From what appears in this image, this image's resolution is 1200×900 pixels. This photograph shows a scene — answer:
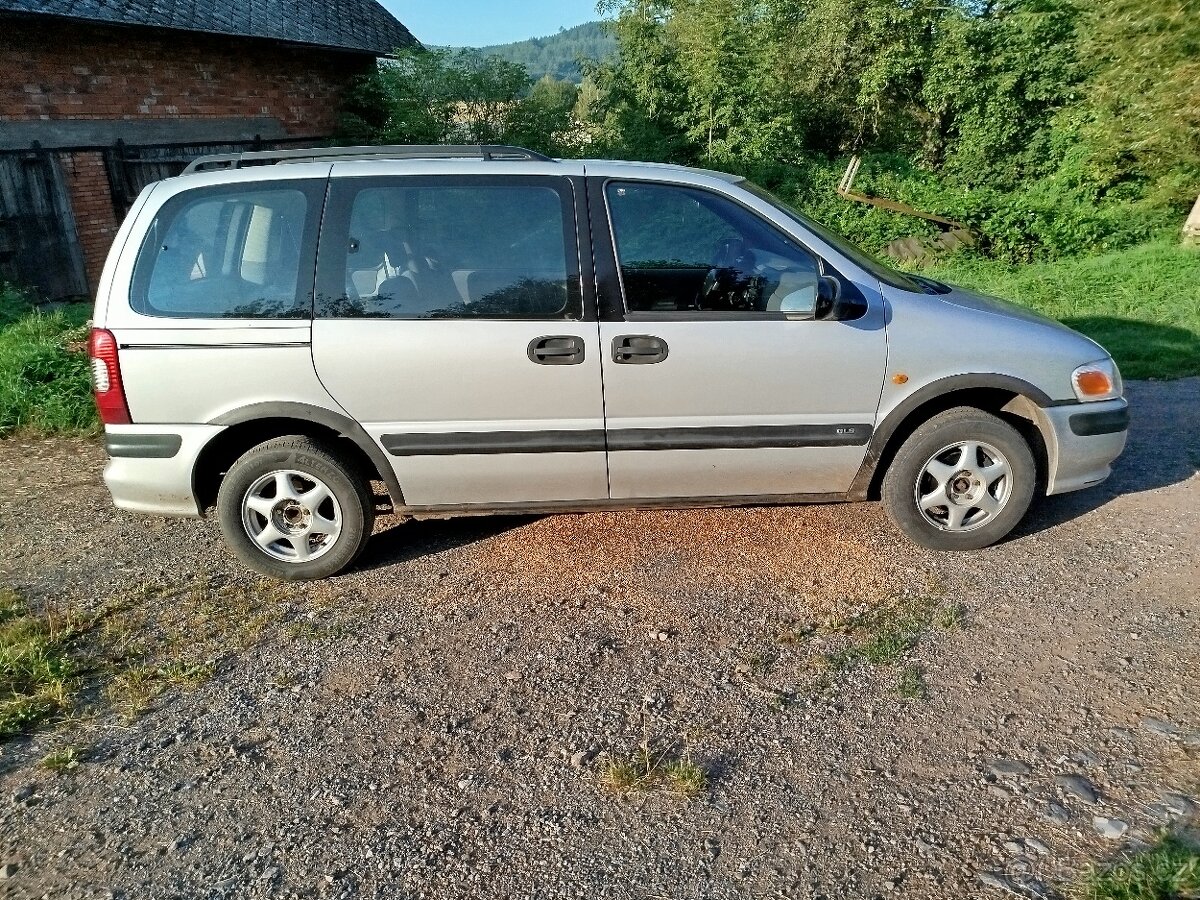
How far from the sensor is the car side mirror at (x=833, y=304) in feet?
12.9

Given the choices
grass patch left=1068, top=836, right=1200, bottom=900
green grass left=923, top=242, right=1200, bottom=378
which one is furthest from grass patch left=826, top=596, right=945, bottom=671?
green grass left=923, top=242, right=1200, bottom=378

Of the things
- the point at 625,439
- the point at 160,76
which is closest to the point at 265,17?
the point at 160,76

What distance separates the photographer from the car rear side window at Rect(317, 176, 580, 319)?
3938 millimetres

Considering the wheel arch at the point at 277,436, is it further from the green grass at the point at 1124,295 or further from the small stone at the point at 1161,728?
the green grass at the point at 1124,295

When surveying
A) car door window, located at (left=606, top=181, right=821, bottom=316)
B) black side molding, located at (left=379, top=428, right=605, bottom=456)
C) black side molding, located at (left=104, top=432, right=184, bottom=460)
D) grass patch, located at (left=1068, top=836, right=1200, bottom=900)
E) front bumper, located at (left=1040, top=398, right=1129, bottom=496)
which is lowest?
grass patch, located at (left=1068, top=836, right=1200, bottom=900)

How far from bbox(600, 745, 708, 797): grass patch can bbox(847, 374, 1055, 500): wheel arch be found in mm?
1897

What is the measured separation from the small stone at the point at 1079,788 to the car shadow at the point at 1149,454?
6.09 ft

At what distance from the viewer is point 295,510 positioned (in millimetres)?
4121

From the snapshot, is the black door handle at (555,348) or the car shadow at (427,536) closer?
the black door handle at (555,348)

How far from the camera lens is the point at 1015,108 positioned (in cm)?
1455

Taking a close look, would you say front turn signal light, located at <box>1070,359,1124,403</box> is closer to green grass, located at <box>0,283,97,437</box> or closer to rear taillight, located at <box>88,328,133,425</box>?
rear taillight, located at <box>88,328,133,425</box>

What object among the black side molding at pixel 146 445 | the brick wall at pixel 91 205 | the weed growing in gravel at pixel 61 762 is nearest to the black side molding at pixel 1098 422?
the black side molding at pixel 146 445

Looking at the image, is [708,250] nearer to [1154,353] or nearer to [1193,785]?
[1193,785]

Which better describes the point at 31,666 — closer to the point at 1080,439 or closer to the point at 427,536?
the point at 427,536
